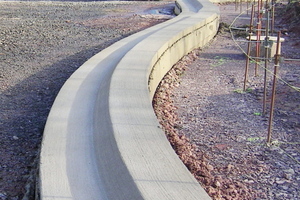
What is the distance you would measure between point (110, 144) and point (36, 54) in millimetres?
6334

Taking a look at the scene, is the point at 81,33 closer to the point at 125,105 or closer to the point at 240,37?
the point at 240,37

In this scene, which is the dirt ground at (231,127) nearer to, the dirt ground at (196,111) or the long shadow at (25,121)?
the dirt ground at (196,111)

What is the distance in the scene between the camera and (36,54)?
10.5m

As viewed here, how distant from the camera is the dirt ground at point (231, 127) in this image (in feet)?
16.6

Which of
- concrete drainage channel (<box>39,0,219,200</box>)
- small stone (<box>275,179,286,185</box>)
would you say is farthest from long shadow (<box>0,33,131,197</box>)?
small stone (<box>275,179,286,185</box>)

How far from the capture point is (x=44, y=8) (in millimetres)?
18859

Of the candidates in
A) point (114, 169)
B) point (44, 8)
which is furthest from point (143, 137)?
point (44, 8)

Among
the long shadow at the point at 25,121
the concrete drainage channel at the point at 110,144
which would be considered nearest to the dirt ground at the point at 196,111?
the long shadow at the point at 25,121

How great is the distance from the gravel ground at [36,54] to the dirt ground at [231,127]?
1720 mm

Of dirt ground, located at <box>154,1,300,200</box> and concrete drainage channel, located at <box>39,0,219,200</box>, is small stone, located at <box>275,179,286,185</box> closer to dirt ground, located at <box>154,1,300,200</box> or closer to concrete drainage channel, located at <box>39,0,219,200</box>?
dirt ground, located at <box>154,1,300,200</box>

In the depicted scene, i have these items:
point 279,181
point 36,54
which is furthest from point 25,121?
point 36,54

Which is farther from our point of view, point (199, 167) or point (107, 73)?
point (107, 73)

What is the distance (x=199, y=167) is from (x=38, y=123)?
230 centimetres

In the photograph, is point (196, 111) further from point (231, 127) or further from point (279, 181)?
point (279, 181)
